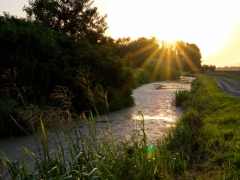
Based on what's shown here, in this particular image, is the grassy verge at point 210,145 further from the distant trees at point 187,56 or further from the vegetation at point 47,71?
the distant trees at point 187,56

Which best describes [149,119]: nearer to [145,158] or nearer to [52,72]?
[52,72]

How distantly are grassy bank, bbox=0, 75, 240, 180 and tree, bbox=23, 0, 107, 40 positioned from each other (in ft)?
48.1

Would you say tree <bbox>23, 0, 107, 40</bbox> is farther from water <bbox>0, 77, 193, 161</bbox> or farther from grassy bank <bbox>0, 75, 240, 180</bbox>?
grassy bank <bbox>0, 75, 240, 180</bbox>

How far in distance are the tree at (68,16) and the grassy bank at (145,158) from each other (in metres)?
14.6

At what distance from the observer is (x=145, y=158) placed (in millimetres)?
3998

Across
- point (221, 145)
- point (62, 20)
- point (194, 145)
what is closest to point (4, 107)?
point (194, 145)

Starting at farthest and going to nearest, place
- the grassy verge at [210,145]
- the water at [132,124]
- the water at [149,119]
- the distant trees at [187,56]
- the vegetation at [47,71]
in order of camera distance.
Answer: the distant trees at [187,56] < the vegetation at [47,71] < the water at [149,119] < the water at [132,124] < the grassy verge at [210,145]

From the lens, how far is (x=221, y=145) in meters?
5.40

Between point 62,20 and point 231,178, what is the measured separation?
18.4m

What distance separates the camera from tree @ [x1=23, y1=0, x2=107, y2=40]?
20.0 metres

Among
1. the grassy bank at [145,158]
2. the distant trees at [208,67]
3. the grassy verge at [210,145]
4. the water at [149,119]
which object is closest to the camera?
the grassy bank at [145,158]

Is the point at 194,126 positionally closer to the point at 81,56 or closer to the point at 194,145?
the point at 194,145

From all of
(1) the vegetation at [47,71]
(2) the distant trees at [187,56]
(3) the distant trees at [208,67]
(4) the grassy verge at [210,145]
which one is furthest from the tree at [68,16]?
(3) the distant trees at [208,67]

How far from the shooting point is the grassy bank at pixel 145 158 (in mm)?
3758
